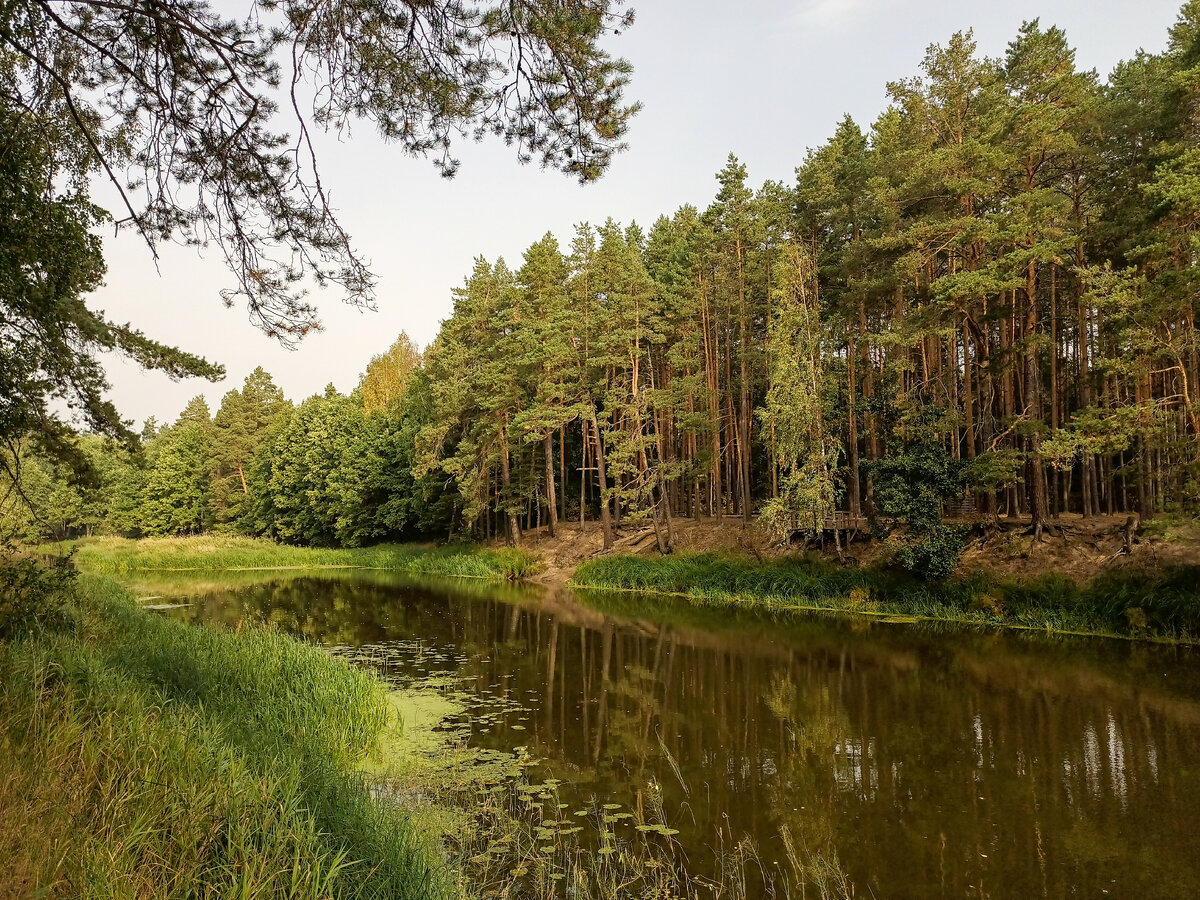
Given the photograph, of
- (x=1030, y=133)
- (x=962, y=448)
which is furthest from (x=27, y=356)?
(x=962, y=448)

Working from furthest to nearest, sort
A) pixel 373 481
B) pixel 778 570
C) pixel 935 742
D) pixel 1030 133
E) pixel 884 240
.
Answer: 1. pixel 373 481
2. pixel 778 570
3. pixel 884 240
4. pixel 1030 133
5. pixel 935 742

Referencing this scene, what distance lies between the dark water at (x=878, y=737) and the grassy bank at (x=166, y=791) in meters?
3.03

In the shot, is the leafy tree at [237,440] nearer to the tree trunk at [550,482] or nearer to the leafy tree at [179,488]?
the leafy tree at [179,488]

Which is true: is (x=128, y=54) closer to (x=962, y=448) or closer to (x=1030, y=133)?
(x=1030, y=133)

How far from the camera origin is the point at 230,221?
600cm

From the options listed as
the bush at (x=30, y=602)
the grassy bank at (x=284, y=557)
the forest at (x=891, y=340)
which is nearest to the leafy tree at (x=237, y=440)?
the grassy bank at (x=284, y=557)

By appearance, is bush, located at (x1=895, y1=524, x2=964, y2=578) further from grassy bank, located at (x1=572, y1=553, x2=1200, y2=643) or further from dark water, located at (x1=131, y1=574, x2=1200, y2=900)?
dark water, located at (x1=131, y1=574, x2=1200, y2=900)

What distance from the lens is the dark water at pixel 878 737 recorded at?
6.47 meters

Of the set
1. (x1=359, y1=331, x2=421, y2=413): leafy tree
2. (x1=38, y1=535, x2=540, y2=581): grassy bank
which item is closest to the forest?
(x1=38, y1=535, x2=540, y2=581): grassy bank

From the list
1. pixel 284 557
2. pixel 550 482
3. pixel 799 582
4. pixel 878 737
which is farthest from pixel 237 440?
pixel 878 737

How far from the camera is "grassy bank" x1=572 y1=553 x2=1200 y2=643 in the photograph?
16.1 meters

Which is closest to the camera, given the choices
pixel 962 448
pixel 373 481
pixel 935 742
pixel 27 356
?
pixel 27 356

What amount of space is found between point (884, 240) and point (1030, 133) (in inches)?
176

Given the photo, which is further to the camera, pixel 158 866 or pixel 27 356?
pixel 27 356
